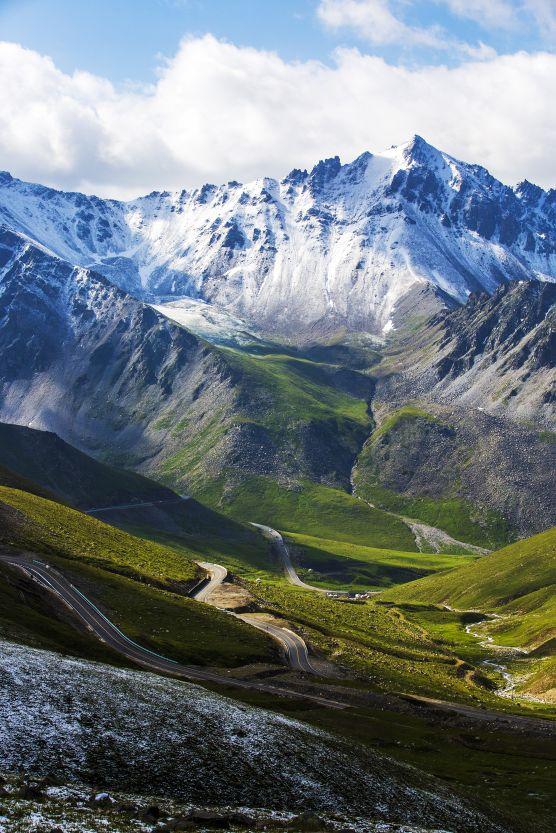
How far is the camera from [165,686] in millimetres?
72125

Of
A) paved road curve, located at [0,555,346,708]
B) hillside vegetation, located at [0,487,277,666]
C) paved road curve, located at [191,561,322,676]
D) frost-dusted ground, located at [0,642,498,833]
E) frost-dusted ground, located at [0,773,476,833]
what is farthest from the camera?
paved road curve, located at [191,561,322,676]

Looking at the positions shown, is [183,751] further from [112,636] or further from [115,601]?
[115,601]

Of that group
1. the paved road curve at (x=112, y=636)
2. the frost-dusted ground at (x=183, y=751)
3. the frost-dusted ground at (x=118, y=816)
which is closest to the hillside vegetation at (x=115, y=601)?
the paved road curve at (x=112, y=636)

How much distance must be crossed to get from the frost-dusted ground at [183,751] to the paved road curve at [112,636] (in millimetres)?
34617

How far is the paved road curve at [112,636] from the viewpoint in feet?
345

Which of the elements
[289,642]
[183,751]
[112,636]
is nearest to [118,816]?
[183,751]

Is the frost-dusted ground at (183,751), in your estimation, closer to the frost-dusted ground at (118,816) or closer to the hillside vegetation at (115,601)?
the frost-dusted ground at (118,816)

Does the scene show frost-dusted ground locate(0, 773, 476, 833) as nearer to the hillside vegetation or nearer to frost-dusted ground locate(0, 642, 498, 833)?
frost-dusted ground locate(0, 642, 498, 833)

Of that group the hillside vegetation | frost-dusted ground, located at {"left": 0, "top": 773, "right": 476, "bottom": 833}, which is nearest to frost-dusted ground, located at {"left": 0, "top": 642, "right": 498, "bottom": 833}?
frost-dusted ground, located at {"left": 0, "top": 773, "right": 476, "bottom": 833}

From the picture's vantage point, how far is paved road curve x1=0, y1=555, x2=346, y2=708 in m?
105

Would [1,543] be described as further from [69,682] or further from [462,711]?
[69,682]

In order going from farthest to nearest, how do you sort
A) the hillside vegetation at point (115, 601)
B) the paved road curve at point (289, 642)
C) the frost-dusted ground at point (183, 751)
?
1. the paved road curve at point (289, 642)
2. the hillside vegetation at point (115, 601)
3. the frost-dusted ground at point (183, 751)

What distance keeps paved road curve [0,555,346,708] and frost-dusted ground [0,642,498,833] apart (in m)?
34.6

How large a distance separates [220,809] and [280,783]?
833 centimetres
